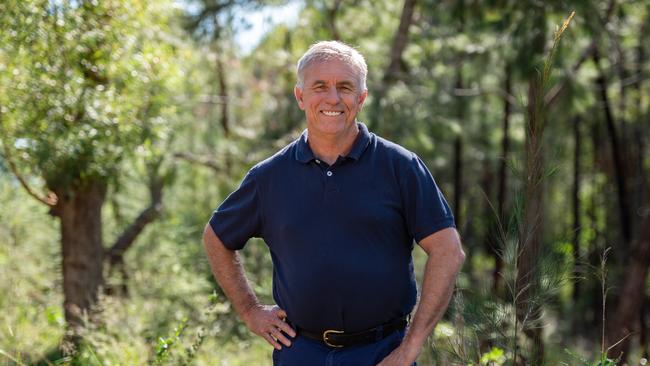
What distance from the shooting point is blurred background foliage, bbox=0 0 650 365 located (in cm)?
417

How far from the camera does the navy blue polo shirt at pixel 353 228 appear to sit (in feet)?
9.40

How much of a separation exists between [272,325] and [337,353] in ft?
0.96

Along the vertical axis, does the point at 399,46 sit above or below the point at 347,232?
above

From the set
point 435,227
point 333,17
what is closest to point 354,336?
point 435,227

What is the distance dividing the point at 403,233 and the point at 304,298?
1.33 feet

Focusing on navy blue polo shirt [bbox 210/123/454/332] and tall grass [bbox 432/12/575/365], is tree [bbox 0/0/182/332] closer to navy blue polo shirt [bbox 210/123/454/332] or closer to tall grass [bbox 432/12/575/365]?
tall grass [bbox 432/12/575/365]

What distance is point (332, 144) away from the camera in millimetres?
2986

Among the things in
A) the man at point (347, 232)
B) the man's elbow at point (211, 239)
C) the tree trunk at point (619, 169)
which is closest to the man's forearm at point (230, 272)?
the man's elbow at point (211, 239)

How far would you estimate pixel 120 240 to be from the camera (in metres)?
11.0

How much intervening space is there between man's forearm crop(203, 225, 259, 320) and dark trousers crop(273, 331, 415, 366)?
0.30 m

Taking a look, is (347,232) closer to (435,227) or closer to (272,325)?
(435,227)

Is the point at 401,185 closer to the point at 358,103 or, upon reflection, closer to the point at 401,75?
the point at 358,103

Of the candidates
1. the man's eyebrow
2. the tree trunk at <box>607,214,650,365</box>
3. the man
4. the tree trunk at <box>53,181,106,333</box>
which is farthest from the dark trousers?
the tree trunk at <box>607,214,650,365</box>

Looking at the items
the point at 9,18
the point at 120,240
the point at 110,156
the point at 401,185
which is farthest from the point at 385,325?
the point at 120,240
